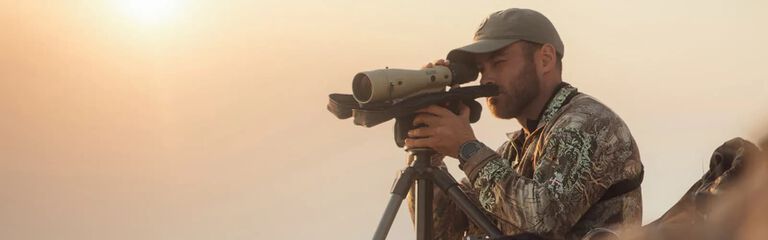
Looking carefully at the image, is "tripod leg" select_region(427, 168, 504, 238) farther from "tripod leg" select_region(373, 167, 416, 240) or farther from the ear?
the ear

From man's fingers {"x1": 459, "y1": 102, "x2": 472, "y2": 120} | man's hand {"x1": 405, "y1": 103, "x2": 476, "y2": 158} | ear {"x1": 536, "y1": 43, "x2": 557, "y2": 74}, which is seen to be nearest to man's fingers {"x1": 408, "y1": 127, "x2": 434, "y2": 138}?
man's hand {"x1": 405, "y1": 103, "x2": 476, "y2": 158}

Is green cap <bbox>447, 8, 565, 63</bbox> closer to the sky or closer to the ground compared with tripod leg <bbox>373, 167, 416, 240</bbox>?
closer to the sky

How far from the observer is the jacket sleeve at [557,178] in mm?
2893

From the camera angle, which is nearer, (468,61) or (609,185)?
(609,185)

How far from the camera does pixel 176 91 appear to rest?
881 cm

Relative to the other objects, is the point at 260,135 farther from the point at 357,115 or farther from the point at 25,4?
the point at 357,115

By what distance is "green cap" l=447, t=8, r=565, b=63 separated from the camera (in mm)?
3260

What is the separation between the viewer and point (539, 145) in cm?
313

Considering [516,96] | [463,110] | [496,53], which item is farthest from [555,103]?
[463,110]

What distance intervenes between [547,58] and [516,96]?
0.55 ft

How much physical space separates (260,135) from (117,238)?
4.23ft

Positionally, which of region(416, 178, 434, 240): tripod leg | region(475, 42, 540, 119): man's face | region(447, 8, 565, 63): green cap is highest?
region(447, 8, 565, 63): green cap

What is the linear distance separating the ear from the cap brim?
0.36 feet

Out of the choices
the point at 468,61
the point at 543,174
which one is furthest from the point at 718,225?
the point at 468,61
